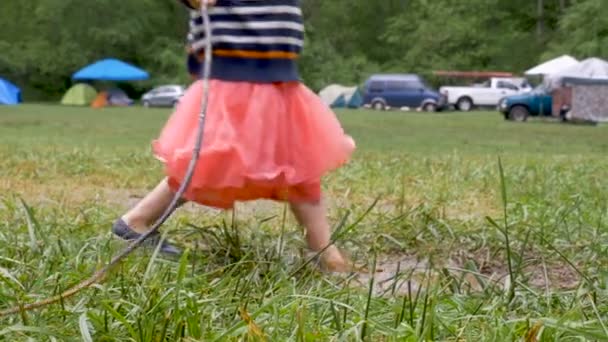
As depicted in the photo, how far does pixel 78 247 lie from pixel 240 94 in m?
0.65

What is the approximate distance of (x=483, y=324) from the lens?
2039 millimetres

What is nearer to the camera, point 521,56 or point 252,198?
point 252,198

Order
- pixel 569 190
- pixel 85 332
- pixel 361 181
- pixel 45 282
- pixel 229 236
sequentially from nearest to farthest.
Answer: pixel 85 332 < pixel 45 282 < pixel 229 236 < pixel 569 190 < pixel 361 181

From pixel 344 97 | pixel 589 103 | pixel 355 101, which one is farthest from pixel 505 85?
pixel 589 103

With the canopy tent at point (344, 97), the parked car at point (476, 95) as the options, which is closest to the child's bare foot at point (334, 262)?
the canopy tent at point (344, 97)

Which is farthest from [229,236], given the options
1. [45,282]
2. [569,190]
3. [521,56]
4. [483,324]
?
[521,56]

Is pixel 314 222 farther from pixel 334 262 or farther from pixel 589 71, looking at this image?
pixel 589 71

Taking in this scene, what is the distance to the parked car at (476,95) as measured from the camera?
4322 cm

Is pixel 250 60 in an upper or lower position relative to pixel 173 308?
upper

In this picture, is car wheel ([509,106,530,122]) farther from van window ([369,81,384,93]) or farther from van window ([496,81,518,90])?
van window ([496,81,518,90])

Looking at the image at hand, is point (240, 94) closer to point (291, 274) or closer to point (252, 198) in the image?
point (252, 198)

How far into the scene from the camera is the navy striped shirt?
3.24 metres

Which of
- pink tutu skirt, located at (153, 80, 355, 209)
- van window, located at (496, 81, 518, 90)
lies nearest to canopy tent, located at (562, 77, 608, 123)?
van window, located at (496, 81, 518, 90)

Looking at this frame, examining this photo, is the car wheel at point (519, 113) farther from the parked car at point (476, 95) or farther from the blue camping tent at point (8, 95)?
the blue camping tent at point (8, 95)
